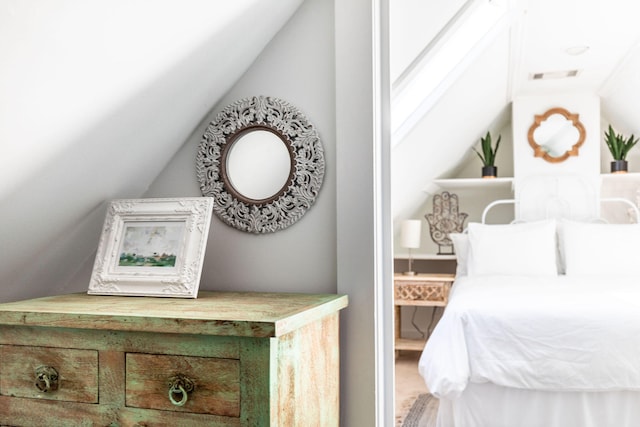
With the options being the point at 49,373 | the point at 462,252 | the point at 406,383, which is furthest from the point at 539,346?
the point at 49,373

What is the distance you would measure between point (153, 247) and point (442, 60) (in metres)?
1.96

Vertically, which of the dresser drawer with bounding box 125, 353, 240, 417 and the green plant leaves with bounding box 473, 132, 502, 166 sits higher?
the green plant leaves with bounding box 473, 132, 502, 166

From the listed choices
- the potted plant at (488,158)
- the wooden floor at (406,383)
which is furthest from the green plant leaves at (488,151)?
the wooden floor at (406,383)

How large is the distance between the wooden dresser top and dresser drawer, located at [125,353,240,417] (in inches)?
2.6

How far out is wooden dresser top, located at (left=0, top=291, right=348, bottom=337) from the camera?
1.09 m

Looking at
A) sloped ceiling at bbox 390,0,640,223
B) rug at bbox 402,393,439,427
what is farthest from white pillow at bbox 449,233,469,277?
rug at bbox 402,393,439,427

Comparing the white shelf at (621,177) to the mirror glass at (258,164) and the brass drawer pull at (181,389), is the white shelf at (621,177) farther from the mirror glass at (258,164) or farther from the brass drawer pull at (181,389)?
the brass drawer pull at (181,389)

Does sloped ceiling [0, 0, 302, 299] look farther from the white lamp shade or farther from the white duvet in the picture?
the white lamp shade

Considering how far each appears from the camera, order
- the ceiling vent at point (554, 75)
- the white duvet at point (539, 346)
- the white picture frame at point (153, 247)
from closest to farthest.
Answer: the white picture frame at point (153, 247), the white duvet at point (539, 346), the ceiling vent at point (554, 75)

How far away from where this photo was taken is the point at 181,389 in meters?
1.12

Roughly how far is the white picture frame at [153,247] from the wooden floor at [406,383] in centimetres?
194

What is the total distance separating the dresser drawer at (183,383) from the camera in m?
1.10

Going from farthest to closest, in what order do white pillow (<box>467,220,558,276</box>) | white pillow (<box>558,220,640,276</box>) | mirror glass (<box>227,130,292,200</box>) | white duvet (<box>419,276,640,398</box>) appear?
white pillow (<box>467,220,558,276</box>)
white pillow (<box>558,220,640,276</box>)
white duvet (<box>419,276,640,398</box>)
mirror glass (<box>227,130,292,200</box>)

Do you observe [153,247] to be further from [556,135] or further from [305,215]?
[556,135]
